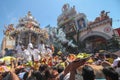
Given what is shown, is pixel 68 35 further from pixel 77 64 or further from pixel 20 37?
pixel 77 64

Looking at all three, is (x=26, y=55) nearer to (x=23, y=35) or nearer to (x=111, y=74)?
(x=111, y=74)

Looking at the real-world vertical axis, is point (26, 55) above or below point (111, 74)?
above

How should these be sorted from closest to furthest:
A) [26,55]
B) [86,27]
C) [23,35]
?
[26,55] → [23,35] → [86,27]

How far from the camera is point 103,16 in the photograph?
27.8 metres

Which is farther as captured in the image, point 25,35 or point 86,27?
point 86,27

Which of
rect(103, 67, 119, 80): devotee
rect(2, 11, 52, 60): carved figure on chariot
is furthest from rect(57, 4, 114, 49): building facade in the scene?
A: rect(103, 67, 119, 80): devotee

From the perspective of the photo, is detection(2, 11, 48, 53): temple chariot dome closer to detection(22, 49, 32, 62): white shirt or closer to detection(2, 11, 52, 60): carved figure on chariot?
detection(2, 11, 52, 60): carved figure on chariot

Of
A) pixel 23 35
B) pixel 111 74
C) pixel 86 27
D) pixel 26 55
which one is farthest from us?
pixel 86 27

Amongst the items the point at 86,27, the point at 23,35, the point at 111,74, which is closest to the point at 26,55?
the point at 111,74

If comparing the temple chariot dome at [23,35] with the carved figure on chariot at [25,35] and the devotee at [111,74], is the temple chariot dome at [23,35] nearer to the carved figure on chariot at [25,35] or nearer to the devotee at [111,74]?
the carved figure on chariot at [25,35]

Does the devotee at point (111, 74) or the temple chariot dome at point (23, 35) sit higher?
the temple chariot dome at point (23, 35)

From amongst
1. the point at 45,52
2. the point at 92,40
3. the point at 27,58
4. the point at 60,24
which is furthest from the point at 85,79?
the point at 60,24

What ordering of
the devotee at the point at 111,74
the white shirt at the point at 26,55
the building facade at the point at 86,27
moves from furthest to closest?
1. the building facade at the point at 86,27
2. the white shirt at the point at 26,55
3. the devotee at the point at 111,74

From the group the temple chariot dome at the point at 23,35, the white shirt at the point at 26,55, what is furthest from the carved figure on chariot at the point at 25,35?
the white shirt at the point at 26,55
